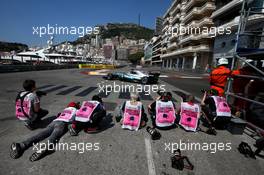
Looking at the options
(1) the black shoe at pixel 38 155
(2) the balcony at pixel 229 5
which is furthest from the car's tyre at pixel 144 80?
(2) the balcony at pixel 229 5

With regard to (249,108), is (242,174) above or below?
below

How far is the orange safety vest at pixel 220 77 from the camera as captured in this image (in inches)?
181

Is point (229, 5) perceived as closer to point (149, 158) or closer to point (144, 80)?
point (144, 80)

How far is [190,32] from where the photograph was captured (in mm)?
38875

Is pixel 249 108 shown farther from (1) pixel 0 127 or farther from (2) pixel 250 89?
(1) pixel 0 127

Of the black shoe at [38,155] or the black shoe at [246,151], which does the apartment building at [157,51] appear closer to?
the black shoe at [246,151]

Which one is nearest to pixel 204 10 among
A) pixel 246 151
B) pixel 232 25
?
pixel 232 25

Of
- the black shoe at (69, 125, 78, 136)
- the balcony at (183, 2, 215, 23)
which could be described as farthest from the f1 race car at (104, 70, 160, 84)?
the balcony at (183, 2, 215, 23)

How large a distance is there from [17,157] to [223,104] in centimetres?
463

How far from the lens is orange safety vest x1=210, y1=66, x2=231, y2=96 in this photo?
461 cm

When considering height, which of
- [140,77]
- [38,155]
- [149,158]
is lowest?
[149,158]

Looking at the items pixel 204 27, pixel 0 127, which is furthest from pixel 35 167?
pixel 204 27

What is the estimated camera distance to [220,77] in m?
4.66

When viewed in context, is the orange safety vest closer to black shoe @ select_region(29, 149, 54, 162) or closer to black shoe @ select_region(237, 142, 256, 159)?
black shoe @ select_region(237, 142, 256, 159)
